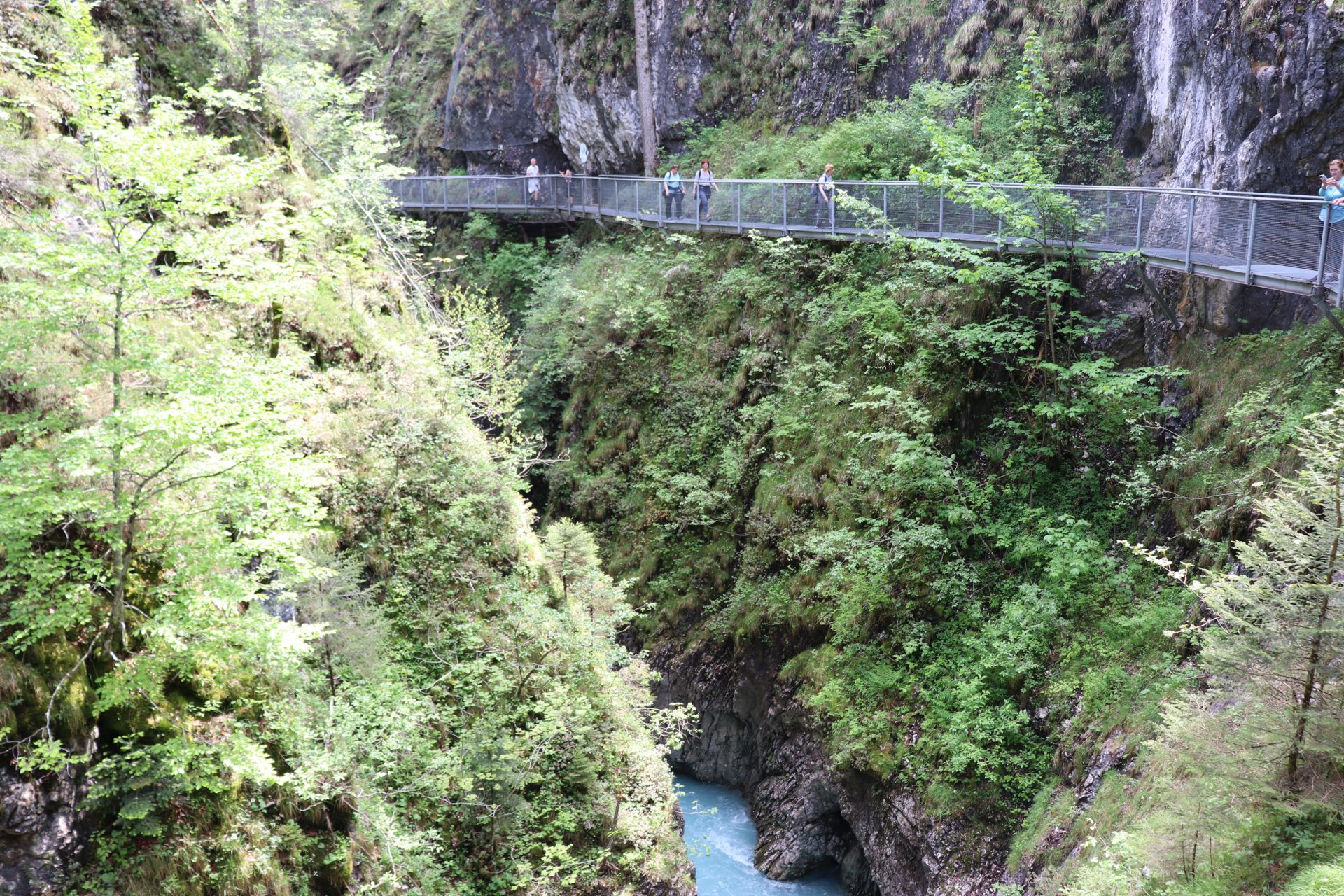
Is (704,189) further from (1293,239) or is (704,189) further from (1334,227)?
(1334,227)

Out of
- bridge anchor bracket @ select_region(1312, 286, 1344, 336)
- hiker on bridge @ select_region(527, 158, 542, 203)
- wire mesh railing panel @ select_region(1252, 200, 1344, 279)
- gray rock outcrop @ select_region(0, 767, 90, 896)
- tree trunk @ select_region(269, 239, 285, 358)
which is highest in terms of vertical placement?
hiker on bridge @ select_region(527, 158, 542, 203)

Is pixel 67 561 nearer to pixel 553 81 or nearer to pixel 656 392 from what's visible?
pixel 656 392

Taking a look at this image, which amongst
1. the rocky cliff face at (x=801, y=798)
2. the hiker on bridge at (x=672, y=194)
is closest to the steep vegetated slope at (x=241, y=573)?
the rocky cliff face at (x=801, y=798)

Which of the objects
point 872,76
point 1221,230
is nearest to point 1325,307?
point 1221,230

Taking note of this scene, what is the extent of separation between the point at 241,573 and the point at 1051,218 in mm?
11691

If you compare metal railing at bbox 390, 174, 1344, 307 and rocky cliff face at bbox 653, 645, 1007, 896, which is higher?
metal railing at bbox 390, 174, 1344, 307

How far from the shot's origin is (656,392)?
1908 cm

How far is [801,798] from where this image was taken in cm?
1394

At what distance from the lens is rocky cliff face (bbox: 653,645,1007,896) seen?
37.2 feet

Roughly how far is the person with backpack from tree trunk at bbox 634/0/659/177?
7.33 meters

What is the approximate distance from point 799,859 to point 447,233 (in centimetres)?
2110

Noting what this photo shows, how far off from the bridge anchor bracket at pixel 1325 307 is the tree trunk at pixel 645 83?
16785 mm

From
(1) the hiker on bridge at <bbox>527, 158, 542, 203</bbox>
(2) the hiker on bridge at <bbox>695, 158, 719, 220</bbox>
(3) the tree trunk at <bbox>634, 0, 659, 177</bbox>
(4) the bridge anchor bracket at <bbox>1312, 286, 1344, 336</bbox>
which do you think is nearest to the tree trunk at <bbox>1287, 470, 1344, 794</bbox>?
(4) the bridge anchor bracket at <bbox>1312, 286, 1344, 336</bbox>

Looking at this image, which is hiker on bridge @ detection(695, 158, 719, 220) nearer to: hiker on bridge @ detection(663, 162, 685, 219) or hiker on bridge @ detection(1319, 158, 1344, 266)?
hiker on bridge @ detection(663, 162, 685, 219)
